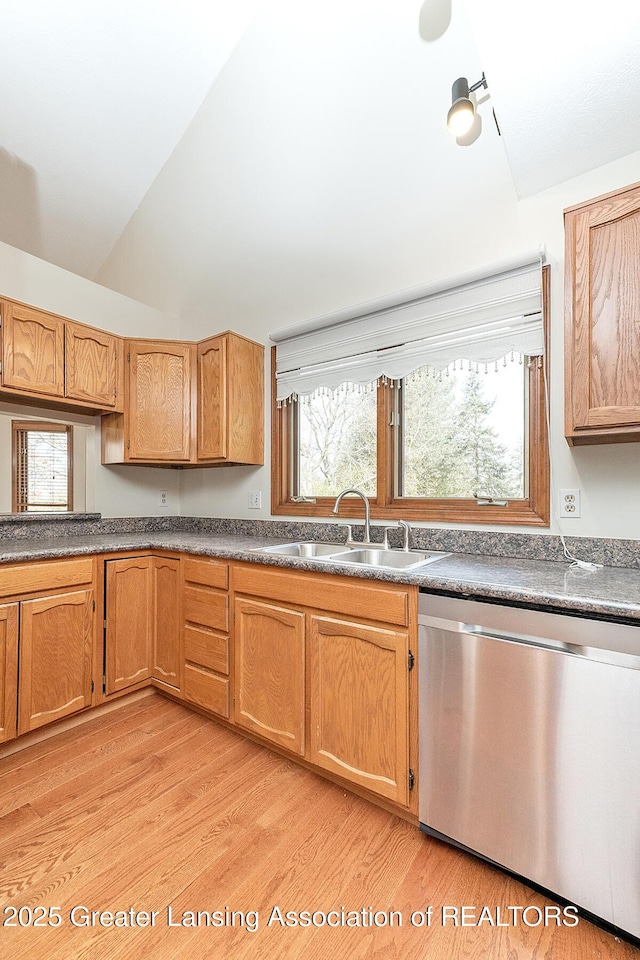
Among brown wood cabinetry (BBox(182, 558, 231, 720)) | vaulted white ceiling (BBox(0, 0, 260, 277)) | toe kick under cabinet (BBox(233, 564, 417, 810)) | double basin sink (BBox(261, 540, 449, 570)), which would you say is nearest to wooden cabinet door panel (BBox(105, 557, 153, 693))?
brown wood cabinetry (BBox(182, 558, 231, 720))

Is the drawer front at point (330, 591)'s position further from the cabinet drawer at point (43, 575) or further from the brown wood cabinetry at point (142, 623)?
the cabinet drawer at point (43, 575)

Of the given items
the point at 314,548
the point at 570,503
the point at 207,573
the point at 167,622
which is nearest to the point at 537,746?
the point at 570,503

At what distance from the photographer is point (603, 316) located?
144 cm

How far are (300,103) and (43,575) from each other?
2.61 m

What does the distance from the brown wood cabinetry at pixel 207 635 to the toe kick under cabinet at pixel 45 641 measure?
46cm

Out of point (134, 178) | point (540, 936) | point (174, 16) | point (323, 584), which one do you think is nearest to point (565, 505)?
point (323, 584)

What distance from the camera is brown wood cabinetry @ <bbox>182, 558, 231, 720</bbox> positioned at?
2111 mm

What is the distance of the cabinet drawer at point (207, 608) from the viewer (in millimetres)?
2119

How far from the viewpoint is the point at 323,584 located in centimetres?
172

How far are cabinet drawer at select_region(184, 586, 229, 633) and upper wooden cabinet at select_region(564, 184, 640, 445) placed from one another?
64.3 inches

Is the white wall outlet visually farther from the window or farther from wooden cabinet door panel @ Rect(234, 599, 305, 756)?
wooden cabinet door panel @ Rect(234, 599, 305, 756)

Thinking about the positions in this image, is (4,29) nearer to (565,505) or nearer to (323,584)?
(323,584)

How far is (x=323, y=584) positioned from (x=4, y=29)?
2.95m

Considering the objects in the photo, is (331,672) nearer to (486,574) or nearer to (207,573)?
(486,574)
